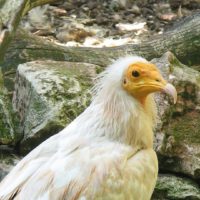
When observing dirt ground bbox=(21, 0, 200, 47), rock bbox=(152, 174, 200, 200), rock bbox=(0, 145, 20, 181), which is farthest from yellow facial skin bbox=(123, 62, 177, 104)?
dirt ground bbox=(21, 0, 200, 47)

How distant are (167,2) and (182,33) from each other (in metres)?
2.56

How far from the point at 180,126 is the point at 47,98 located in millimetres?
1082

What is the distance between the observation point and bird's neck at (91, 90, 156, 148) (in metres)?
5.13

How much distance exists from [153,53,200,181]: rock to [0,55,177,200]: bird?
815 millimetres

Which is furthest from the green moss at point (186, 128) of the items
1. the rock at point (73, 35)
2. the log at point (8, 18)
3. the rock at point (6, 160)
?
the rock at point (73, 35)

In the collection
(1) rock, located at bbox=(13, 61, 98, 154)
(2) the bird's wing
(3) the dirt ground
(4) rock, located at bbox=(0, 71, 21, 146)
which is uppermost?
(2) the bird's wing

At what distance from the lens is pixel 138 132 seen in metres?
5.17

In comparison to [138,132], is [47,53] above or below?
below

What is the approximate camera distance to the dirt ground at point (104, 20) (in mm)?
9477

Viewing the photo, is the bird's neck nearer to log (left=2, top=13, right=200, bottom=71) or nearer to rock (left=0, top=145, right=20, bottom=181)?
rock (left=0, top=145, right=20, bottom=181)

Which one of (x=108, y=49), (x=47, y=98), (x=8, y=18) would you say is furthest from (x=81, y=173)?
(x=108, y=49)

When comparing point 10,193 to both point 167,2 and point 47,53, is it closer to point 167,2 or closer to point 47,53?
point 47,53

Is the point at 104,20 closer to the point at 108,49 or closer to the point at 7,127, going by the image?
the point at 108,49

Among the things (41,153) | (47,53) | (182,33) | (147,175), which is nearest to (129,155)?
(147,175)
